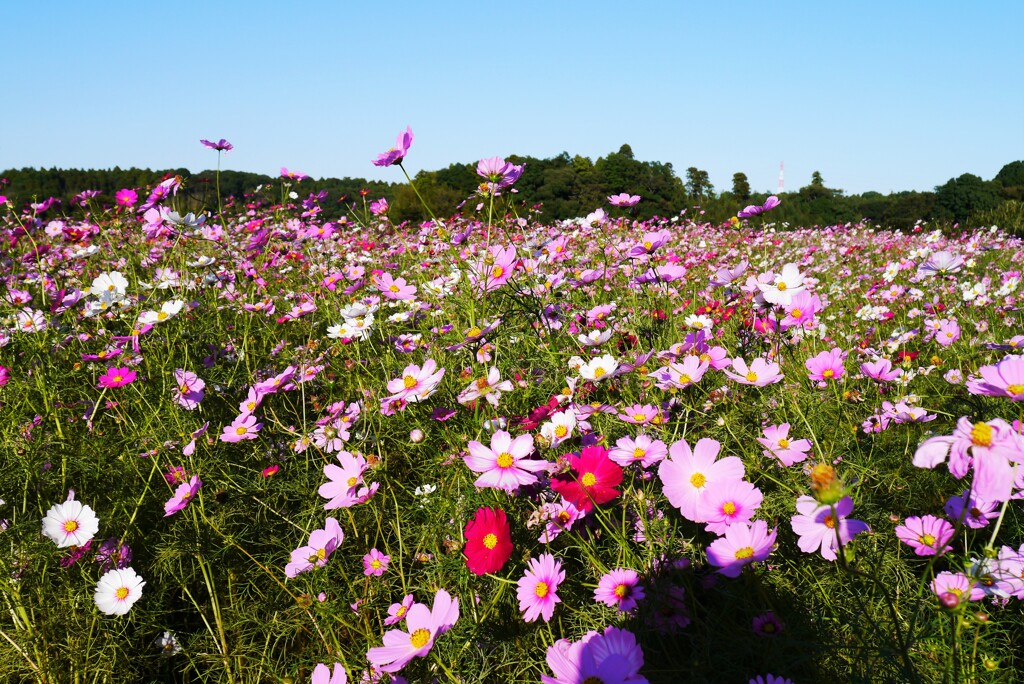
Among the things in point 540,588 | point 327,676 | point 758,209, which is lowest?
point 327,676

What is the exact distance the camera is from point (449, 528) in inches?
45.0

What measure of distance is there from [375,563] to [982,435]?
3.12 ft

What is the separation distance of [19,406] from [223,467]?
29.4 inches

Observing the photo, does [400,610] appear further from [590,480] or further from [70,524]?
[70,524]

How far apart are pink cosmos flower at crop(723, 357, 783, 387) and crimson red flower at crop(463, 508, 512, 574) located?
0.53 m

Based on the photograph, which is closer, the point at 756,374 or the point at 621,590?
the point at 621,590

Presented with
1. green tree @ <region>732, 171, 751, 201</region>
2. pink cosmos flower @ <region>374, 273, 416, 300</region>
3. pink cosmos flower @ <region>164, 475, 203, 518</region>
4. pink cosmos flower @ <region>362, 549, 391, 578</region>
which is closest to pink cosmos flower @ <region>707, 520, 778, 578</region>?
pink cosmos flower @ <region>362, 549, 391, 578</region>

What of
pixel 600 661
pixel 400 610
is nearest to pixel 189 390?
pixel 400 610

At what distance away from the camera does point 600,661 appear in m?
0.71

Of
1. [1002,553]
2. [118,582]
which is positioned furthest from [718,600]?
[118,582]

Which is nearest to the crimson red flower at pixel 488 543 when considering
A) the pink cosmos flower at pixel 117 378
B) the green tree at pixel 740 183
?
the pink cosmos flower at pixel 117 378

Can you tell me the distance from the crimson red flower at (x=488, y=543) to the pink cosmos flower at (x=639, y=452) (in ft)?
0.70

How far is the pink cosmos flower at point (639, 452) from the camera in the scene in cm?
95

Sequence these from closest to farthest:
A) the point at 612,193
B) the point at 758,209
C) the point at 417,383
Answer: the point at 417,383 → the point at 758,209 → the point at 612,193
